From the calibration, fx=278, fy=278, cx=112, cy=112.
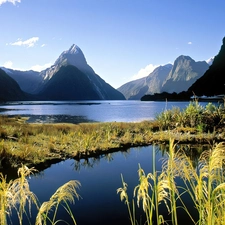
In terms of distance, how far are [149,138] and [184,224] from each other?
1341 centimetres

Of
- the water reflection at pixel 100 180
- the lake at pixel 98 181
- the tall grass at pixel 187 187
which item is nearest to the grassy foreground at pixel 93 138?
the water reflection at pixel 100 180

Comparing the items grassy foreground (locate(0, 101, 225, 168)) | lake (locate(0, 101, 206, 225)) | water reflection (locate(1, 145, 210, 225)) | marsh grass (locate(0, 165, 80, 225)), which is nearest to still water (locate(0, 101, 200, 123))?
grassy foreground (locate(0, 101, 225, 168))

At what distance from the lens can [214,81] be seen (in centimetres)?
17500

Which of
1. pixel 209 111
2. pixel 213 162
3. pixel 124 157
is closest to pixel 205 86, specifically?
pixel 209 111

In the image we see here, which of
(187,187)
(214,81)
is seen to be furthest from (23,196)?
(214,81)

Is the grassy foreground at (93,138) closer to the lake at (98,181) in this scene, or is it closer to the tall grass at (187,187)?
the lake at (98,181)

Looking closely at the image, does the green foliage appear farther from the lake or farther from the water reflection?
the lake

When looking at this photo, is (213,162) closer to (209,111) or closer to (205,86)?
(209,111)

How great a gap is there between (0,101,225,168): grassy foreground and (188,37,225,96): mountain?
492ft

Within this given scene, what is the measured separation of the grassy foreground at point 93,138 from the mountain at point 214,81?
150058 mm

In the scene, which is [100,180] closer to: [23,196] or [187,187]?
[187,187]

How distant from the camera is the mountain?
168 m

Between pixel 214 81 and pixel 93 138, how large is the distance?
559 ft

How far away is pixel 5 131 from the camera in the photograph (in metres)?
17.9
